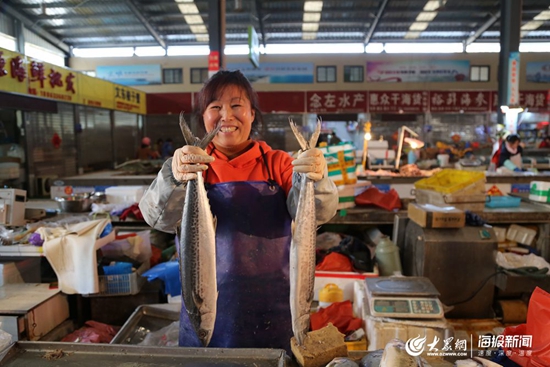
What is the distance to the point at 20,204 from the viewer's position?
4.20 metres

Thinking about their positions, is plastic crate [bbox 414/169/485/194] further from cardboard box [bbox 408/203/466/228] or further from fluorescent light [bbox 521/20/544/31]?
fluorescent light [bbox 521/20/544/31]

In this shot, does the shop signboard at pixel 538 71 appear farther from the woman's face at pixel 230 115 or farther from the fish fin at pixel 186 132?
the fish fin at pixel 186 132

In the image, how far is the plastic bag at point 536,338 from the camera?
1682mm

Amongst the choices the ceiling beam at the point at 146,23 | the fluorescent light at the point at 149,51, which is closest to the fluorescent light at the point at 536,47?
the ceiling beam at the point at 146,23

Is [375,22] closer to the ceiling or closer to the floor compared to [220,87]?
closer to the ceiling

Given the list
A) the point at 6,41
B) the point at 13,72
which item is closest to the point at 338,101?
the point at 13,72

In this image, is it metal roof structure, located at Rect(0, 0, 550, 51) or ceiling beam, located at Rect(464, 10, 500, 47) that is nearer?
metal roof structure, located at Rect(0, 0, 550, 51)

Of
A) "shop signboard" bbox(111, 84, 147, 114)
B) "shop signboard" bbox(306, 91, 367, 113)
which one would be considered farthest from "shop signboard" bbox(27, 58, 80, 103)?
"shop signboard" bbox(306, 91, 367, 113)

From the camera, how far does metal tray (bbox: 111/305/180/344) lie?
2987 mm

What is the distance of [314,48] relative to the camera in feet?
50.5

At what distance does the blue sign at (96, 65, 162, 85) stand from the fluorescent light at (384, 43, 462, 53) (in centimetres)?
934

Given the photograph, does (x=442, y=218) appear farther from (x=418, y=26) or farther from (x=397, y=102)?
(x=418, y=26)

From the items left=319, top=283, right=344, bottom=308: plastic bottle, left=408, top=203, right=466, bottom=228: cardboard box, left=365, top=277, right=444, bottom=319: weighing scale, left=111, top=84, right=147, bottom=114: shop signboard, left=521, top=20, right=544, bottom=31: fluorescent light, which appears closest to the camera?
left=365, top=277, right=444, bottom=319: weighing scale

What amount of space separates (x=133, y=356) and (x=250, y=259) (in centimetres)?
65
